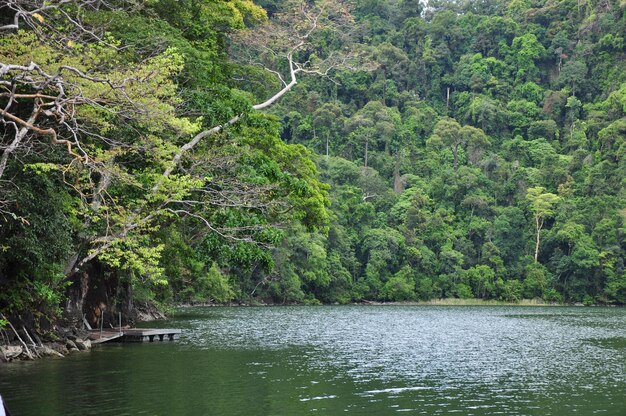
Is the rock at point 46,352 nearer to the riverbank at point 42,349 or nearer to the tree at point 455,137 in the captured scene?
the riverbank at point 42,349

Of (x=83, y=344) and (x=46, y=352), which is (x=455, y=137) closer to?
(x=83, y=344)

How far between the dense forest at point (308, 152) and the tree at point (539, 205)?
302 mm

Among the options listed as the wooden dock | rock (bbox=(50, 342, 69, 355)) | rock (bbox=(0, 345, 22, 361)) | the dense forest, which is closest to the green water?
rock (bbox=(0, 345, 22, 361))

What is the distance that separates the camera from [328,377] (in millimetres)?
22953

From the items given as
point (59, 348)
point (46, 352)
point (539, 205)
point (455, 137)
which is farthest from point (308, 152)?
point (455, 137)

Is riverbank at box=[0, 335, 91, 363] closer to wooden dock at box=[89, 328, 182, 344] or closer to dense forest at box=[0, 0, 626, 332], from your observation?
dense forest at box=[0, 0, 626, 332]

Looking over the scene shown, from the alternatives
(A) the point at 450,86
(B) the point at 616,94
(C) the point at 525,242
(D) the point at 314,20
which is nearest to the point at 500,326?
(D) the point at 314,20

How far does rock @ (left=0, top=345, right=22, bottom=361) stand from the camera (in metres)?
23.3

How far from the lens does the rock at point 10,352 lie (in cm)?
2334

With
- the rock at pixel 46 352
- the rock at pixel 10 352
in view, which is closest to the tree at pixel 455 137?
the rock at pixel 46 352

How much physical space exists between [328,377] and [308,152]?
14.1 meters

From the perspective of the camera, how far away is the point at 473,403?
19.0 m

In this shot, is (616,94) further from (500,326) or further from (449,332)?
(449,332)

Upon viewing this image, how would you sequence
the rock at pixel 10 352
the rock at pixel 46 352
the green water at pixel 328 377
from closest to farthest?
the green water at pixel 328 377 < the rock at pixel 10 352 < the rock at pixel 46 352
